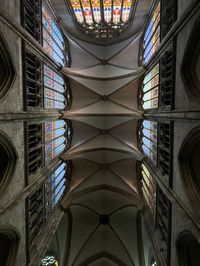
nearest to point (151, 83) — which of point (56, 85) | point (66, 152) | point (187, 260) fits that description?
point (56, 85)

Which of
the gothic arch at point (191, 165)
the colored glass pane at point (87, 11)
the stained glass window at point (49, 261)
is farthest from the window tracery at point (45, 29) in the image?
the stained glass window at point (49, 261)

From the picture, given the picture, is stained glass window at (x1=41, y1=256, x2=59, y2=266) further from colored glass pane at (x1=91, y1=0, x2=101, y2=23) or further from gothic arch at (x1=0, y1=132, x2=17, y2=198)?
colored glass pane at (x1=91, y1=0, x2=101, y2=23)

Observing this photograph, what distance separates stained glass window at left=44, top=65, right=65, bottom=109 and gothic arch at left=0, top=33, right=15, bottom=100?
11.1 ft

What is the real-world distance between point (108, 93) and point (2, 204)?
1155 cm

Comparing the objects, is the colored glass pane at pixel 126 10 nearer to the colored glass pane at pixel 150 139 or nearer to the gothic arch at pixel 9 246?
the colored glass pane at pixel 150 139

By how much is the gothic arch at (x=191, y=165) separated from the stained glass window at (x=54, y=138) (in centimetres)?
658

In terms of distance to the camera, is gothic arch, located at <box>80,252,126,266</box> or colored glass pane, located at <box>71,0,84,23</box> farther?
gothic arch, located at <box>80,252,126,266</box>

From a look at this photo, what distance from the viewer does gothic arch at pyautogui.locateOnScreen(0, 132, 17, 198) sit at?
723cm

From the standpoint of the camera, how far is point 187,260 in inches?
302

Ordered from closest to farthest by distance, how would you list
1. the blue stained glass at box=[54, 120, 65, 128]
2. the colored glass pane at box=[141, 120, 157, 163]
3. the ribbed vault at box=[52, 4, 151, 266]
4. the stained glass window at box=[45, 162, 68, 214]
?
the stained glass window at box=[45, 162, 68, 214] → the colored glass pane at box=[141, 120, 157, 163] → the blue stained glass at box=[54, 120, 65, 128] → the ribbed vault at box=[52, 4, 151, 266]

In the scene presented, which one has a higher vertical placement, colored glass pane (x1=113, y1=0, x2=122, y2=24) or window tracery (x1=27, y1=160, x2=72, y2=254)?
colored glass pane (x1=113, y1=0, x2=122, y2=24)

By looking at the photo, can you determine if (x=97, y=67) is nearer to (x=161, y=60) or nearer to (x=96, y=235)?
(x=161, y=60)

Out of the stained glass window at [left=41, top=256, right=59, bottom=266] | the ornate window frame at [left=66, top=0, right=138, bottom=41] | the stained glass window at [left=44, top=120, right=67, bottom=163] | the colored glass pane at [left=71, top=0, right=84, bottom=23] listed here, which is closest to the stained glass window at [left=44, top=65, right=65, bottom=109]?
the stained glass window at [left=44, top=120, right=67, bottom=163]

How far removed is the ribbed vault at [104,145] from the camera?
16.0 meters
